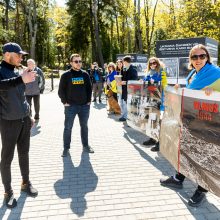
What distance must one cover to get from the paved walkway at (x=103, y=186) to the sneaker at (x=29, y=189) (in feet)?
0.27

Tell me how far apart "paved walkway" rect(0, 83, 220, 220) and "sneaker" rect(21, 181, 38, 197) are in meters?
0.08

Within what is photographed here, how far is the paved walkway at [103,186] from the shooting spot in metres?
4.07

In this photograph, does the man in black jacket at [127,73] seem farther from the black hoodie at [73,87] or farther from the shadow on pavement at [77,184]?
the shadow on pavement at [77,184]

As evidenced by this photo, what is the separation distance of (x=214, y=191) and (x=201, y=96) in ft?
3.87

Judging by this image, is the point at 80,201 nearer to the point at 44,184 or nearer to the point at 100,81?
the point at 44,184

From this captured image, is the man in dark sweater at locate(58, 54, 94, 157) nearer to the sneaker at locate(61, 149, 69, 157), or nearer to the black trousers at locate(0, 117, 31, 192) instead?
the sneaker at locate(61, 149, 69, 157)

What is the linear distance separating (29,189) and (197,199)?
2.36 m

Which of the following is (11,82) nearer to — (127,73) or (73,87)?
(73,87)

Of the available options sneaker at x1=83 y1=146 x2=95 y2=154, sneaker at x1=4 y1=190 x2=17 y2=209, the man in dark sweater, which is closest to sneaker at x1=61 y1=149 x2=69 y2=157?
the man in dark sweater

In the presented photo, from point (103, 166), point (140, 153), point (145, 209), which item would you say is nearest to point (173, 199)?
point (145, 209)

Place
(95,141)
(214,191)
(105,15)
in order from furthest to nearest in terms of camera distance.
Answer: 1. (105,15)
2. (95,141)
3. (214,191)

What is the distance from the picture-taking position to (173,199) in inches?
175

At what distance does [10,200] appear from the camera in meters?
4.29

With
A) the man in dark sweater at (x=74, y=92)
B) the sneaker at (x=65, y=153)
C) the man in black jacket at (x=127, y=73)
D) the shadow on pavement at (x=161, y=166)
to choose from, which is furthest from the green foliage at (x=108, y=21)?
the sneaker at (x=65, y=153)
